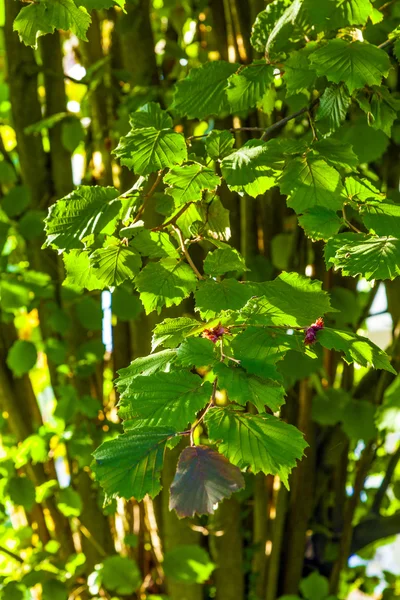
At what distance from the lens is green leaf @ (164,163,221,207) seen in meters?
0.56

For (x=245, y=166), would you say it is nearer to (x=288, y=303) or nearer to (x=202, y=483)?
(x=288, y=303)

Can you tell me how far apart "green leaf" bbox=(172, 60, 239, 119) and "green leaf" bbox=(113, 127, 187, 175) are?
0.40 ft

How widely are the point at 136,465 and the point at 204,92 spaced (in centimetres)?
40

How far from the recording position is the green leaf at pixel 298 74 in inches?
24.7

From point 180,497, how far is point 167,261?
0.23 metres

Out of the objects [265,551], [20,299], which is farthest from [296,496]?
[20,299]

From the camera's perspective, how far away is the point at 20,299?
50.6 inches

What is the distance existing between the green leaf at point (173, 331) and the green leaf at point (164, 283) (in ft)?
0.06

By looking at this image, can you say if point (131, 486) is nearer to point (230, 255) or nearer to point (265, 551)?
point (230, 255)

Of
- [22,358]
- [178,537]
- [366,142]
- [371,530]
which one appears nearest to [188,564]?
[178,537]

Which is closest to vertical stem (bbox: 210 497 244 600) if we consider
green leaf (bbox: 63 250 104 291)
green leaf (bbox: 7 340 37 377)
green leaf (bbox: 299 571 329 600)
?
green leaf (bbox: 299 571 329 600)

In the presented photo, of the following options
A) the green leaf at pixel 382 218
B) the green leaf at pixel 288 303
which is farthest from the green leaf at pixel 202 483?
the green leaf at pixel 382 218

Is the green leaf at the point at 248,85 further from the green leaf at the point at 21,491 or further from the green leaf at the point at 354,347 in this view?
the green leaf at the point at 21,491

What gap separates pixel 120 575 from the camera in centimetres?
124
